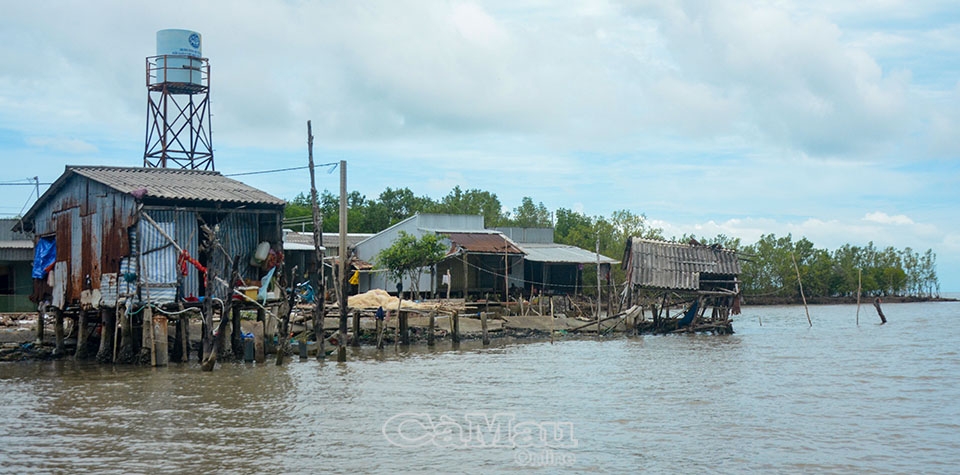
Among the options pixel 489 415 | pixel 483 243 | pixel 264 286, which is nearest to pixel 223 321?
pixel 264 286

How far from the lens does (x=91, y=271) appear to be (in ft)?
70.8

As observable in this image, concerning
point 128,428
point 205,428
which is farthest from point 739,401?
point 128,428

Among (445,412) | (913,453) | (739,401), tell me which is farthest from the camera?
(739,401)

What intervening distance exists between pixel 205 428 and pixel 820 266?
227 feet

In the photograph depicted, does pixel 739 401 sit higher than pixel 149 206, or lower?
lower

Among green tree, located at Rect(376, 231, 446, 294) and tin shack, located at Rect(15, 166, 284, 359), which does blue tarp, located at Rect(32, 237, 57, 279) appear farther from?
green tree, located at Rect(376, 231, 446, 294)

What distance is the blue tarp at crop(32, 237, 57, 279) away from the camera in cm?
2391

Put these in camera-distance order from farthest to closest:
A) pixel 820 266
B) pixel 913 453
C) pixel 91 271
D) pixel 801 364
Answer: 1. pixel 820 266
2. pixel 801 364
3. pixel 91 271
4. pixel 913 453

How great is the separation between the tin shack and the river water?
1.66 metres

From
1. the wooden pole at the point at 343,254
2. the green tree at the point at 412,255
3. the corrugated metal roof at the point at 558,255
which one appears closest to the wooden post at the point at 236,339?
the wooden pole at the point at 343,254

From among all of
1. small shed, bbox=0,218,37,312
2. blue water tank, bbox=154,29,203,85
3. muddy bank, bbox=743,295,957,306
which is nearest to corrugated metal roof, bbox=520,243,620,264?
blue water tank, bbox=154,29,203,85

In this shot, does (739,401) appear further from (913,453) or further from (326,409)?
(326,409)

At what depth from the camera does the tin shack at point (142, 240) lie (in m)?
20.3

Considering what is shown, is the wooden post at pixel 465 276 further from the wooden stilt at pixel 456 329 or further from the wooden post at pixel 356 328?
the wooden post at pixel 356 328
